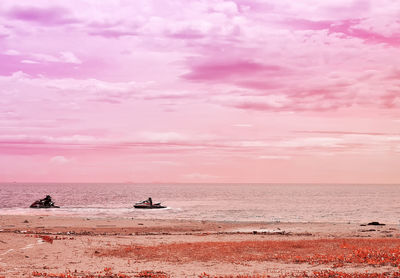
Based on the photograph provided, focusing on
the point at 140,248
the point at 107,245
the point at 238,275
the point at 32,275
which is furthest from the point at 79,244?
the point at 238,275

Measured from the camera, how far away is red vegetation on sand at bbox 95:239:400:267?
2662 centimetres

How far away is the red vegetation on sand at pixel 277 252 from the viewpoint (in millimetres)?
26625

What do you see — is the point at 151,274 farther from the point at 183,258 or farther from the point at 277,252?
the point at 277,252

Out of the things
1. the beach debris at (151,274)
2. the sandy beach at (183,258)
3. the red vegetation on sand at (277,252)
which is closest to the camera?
the beach debris at (151,274)

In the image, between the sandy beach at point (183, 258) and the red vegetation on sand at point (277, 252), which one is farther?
the red vegetation on sand at point (277, 252)

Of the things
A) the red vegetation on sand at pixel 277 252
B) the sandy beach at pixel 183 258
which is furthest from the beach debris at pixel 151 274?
the red vegetation on sand at pixel 277 252

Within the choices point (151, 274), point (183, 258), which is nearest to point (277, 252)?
point (183, 258)

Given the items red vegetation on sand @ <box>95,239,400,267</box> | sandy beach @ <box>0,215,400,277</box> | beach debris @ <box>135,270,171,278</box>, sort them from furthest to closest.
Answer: red vegetation on sand @ <box>95,239,400,267</box>, sandy beach @ <box>0,215,400,277</box>, beach debris @ <box>135,270,171,278</box>

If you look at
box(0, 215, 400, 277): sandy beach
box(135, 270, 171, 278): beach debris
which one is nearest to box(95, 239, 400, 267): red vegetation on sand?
box(0, 215, 400, 277): sandy beach

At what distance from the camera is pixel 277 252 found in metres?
30.3

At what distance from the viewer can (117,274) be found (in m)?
22.5

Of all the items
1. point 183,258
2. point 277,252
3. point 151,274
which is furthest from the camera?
point 277,252

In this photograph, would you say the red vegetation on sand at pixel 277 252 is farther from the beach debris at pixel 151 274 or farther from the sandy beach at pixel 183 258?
the beach debris at pixel 151 274

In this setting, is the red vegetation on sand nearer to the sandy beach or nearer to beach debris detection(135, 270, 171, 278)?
the sandy beach
